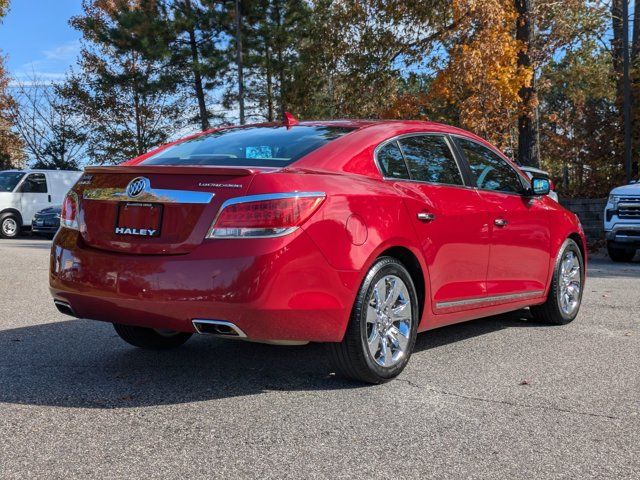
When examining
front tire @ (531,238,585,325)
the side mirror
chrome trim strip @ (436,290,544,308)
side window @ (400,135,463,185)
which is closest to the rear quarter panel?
side window @ (400,135,463,185)

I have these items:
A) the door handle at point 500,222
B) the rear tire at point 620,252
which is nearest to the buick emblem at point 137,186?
the door handle at point 500,222

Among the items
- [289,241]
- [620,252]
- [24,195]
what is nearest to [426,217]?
[289,241]

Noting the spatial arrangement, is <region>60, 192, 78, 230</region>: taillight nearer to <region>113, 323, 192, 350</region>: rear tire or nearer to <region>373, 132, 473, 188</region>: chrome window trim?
<region>113, 323, 192, 350</region>: rear tire

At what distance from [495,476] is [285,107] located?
2547cm

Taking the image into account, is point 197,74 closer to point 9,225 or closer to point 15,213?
point 15,213

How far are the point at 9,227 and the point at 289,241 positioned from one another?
870 inches

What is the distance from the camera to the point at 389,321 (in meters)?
4.39

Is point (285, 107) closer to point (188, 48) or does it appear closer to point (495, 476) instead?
point (188, 48)

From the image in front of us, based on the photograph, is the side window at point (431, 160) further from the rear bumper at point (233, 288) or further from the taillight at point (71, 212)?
the taillight at point (71, 212)

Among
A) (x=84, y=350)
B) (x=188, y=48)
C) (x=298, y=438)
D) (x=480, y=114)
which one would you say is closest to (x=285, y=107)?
(x=188, y=48)

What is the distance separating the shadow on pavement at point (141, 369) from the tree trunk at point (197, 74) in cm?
2579

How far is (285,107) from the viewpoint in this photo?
27.7m

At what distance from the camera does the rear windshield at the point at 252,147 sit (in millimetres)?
4301

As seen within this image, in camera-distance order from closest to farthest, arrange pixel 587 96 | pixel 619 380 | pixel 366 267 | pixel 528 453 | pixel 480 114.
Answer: pixel 528 453 < pixel 366 267 < pixel 619 380 < pixel 480 114 < pixel 587 96
